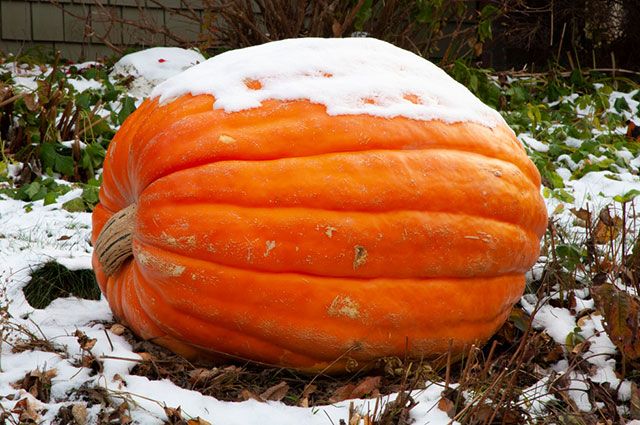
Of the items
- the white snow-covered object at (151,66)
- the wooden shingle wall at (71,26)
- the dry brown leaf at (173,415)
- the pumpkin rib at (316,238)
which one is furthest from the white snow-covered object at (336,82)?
the wooden shingle wall at (71,26)

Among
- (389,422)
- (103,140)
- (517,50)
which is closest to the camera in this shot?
(389,422)

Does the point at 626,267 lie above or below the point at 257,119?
below

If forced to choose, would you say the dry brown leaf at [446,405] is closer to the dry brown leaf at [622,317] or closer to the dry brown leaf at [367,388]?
the dry brown leaf at [367,388]

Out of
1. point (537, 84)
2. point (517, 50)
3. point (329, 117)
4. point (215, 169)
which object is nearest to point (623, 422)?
point (329, 117)

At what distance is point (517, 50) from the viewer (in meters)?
6.91

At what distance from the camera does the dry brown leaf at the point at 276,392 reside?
1847mm

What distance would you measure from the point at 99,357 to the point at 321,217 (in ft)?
2.05

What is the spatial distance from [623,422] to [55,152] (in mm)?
3261

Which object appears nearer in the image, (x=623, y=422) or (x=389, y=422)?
(x=389, y=422)

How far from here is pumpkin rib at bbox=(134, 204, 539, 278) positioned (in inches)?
72.7

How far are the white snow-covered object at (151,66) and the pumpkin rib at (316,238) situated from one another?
351 centimetres

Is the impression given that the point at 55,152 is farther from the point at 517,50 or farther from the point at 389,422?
the point at 517,50

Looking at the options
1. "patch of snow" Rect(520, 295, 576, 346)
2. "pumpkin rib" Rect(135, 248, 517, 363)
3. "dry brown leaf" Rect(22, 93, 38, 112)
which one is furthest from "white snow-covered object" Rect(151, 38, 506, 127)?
"dry brown leaf" Rect(22, 93, 38, 112)

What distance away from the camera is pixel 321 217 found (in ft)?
6.07
